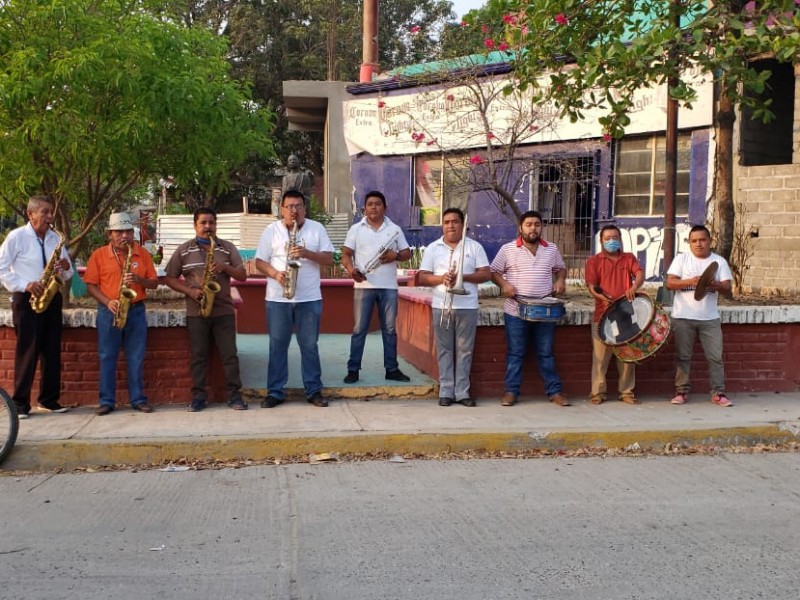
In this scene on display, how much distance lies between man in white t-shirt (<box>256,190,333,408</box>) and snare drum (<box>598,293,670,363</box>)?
8.69ft

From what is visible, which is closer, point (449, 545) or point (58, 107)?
point (449, 545)

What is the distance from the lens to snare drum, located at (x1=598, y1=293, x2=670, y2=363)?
25.8 feet

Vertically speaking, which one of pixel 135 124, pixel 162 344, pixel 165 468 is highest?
pixel 135 124

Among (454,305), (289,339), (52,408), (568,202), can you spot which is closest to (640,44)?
(454,305)

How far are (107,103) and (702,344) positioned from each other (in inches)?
238

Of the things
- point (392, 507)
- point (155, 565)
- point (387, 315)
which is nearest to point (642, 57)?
point (387, 315)

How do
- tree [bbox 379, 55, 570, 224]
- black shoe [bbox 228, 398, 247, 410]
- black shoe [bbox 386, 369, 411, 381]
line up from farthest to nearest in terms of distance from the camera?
tree [bbox 379, 55, 570, 224]
black shoe [bbox 386, 369, 411, 381]
black shoe [bbox 228, 398, 247, 410]

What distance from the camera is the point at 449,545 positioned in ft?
15.8

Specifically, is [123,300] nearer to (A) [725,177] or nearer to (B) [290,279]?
(B) [290,279]

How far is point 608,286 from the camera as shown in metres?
8.21

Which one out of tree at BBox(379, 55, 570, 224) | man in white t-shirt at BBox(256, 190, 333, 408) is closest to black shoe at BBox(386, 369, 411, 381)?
man in white t-shirt at BBox(256, 190, 333, 408)

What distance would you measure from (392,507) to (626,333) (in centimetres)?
338

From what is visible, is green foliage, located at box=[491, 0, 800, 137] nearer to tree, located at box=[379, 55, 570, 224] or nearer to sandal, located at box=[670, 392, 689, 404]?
sandal, located at box=[670, 392, 689, 404]

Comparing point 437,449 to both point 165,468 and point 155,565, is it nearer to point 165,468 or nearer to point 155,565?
point 165,468
